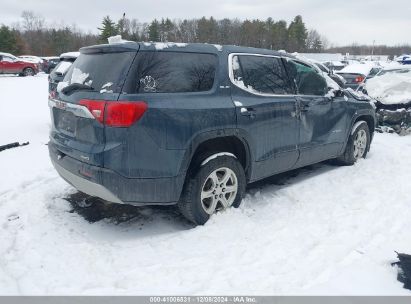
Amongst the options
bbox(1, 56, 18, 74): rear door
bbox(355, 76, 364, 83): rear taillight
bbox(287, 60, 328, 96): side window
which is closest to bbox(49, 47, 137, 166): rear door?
bbox(287, 60, 328, 96): side window

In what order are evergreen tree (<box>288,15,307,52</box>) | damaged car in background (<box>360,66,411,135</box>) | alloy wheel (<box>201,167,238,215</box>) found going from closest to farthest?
alloy wheel (<box>201,167,238,215</box>) → damaged car in background (<box>360,66,411,135</box>) → evergreen tree (<box>288,15,307,52</box>)

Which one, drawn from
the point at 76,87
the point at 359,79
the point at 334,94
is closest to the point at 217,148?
the point at 76,87

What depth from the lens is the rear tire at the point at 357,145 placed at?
20.2 feet

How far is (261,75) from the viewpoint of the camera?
4.49m

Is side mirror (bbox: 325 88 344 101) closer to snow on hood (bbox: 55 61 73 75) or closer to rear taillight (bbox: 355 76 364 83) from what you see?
snow on hood (bbox: 55 61 73 75)

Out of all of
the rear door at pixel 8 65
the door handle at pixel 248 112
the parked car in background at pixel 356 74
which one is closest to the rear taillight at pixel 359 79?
the parked car in background at pixel 356 74

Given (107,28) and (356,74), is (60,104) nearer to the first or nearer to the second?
(356,74)

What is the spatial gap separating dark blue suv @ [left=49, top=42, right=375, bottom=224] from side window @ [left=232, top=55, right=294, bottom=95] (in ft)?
0.04

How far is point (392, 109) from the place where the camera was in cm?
959

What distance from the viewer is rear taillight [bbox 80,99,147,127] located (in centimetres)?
333

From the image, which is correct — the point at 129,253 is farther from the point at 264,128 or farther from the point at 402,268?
the point at 402,268

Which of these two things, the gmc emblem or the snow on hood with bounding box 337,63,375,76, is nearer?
the gmc emblem

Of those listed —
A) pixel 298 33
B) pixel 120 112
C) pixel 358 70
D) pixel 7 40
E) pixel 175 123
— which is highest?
pixel 298 33

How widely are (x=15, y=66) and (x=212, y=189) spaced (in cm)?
2856
